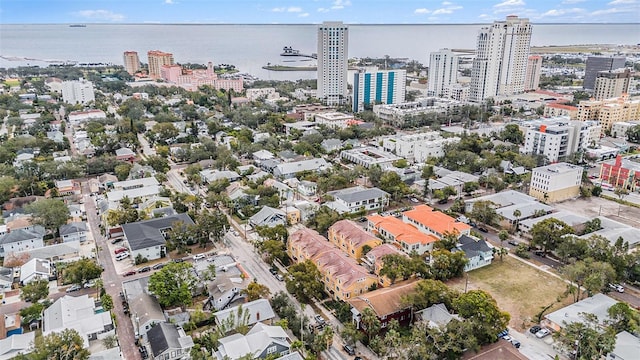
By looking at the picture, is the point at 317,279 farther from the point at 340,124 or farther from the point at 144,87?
the point at 144,87

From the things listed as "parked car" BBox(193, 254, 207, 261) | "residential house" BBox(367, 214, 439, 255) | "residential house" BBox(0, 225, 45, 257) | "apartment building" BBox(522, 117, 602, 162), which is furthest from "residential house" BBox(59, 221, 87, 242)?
"apartment building" BBox(522, 117, 602, 162)

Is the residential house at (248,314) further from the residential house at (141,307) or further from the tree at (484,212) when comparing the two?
the tree at (484,212)

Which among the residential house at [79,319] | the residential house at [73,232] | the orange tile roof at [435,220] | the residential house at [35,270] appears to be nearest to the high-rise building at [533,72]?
the orange tile roof at [435,220]

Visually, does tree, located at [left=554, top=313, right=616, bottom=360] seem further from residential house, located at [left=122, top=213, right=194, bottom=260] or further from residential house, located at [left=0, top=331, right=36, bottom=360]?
residential house, located at [left=0, top=331, right=36, bottom=360]

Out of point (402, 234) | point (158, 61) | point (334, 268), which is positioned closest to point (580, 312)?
point (402, 234)

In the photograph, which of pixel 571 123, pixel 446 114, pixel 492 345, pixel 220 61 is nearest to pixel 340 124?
pixel 446 114

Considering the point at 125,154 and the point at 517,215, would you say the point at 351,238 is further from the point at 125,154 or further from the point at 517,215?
the point at 125,154
